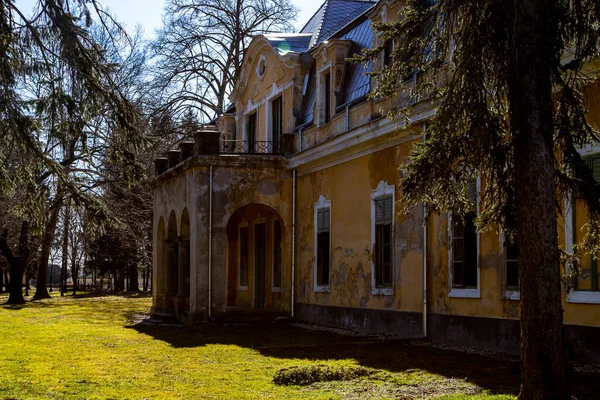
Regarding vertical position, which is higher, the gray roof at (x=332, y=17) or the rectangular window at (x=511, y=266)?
the gray roof at (x=332, y=17)

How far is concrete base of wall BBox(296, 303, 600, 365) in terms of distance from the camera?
11.6 meters

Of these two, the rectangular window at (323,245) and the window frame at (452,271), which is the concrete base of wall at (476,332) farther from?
the rectangular window at (323,245)

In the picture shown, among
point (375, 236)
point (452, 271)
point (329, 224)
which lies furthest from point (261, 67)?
point (452, 271)

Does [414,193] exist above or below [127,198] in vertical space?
below

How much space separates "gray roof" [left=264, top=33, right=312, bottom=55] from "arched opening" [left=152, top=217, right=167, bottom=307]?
21.0 feet

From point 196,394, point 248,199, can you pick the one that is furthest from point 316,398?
point 248,199

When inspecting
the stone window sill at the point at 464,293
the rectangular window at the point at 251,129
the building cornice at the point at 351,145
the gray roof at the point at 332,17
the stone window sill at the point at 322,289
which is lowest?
the stone window sill at the point at 322,289

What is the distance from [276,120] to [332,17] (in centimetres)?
384

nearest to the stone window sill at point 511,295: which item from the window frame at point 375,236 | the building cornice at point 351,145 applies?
the building cornice at point 351,145

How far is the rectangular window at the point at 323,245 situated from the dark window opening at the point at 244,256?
23.6 feet

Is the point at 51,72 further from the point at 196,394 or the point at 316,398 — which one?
the point at 316,398

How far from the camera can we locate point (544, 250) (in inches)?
300

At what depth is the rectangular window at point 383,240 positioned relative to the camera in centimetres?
1753

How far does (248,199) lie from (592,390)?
13.6 metres
